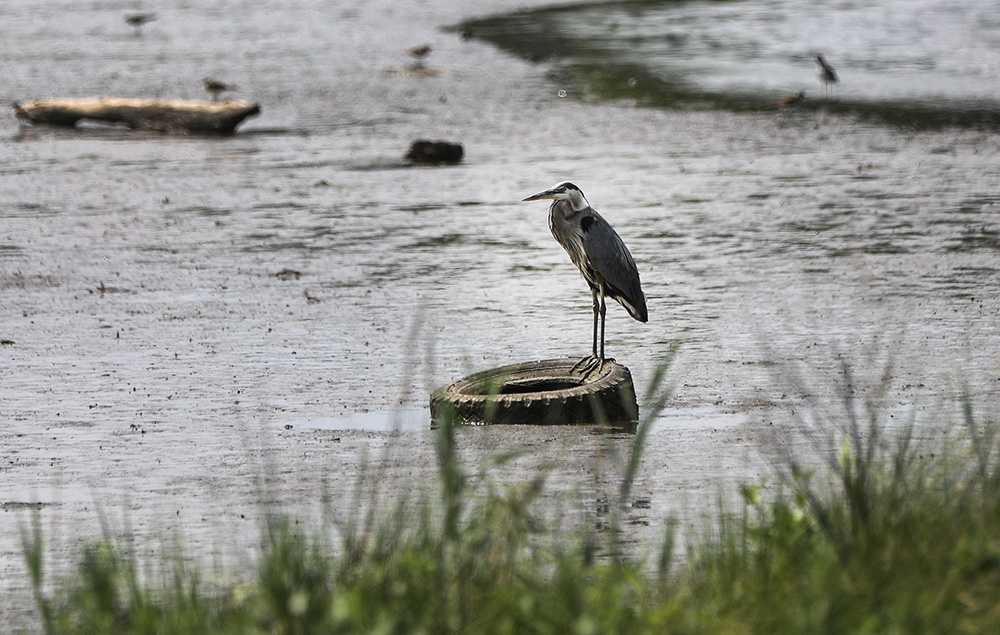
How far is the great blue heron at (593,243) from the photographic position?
8406mm

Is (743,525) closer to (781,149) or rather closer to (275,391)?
(275,391)

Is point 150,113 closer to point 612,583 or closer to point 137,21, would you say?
point 137,21

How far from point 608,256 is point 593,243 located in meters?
0.11

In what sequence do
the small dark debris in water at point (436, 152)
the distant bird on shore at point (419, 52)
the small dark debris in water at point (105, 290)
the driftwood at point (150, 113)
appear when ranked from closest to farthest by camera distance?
1. the small dark debris in water at point (105, 290)
2. the small dark debris in water at point (436, 152)
3. the driftwood at point (150, 113)
4. the distant bird on shore at point (419, 52)

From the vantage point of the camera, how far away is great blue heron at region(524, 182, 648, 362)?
841 cm

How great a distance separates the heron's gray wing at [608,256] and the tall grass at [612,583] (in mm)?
3611

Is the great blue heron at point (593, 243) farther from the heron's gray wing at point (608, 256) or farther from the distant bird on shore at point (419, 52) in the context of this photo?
the distant bird on shore at point (419, 52)

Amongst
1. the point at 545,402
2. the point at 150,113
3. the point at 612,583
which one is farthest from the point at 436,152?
the point at 612,583

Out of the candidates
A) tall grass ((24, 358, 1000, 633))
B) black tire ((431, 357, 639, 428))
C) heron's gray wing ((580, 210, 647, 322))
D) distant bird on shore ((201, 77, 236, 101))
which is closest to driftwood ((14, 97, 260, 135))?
distant bird on shore ((201, 77, 236, 101))

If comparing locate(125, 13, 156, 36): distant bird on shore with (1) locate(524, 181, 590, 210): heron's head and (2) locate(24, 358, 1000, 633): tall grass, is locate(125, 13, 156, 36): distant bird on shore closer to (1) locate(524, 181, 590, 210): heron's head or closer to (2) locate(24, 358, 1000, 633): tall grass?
(1) locate(524, 181, 590, 210): heron's head

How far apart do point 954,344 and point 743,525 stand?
4.99 meters

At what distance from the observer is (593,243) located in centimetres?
840

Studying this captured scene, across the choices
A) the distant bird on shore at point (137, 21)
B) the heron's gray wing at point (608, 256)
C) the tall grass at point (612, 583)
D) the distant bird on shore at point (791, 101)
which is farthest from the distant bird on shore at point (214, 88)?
the tall grass at point (612, 583)

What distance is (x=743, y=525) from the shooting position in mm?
4773
